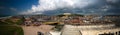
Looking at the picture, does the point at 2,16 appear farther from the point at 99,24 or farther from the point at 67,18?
the point at 99,24

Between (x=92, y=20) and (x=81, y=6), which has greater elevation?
(x=81, y=6)

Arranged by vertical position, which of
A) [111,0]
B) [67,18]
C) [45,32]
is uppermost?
[111,0]

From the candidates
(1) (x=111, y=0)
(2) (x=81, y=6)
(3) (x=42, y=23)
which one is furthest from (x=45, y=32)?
(1) (x=111, y=0)

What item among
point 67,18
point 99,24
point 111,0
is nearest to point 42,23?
point 67,18

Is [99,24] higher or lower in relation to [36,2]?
lower

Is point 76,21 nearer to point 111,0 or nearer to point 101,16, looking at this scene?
point 101,16

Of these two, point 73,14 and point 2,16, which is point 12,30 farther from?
point 73,14

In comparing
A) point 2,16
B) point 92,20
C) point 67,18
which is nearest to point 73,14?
point 67,18
